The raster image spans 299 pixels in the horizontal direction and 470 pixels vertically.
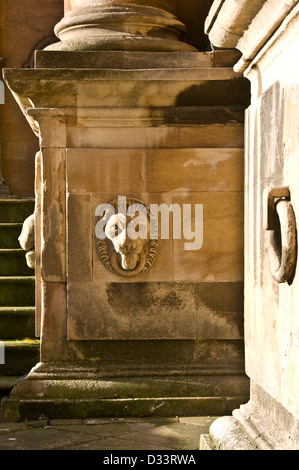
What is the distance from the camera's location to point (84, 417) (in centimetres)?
510

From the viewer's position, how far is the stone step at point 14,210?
859 centimetres

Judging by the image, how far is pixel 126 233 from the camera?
5.14 meters

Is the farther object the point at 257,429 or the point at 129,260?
the point at 129,260

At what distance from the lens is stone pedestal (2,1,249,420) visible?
525 cm

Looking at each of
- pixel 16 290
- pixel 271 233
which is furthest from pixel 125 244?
pixel 16 290

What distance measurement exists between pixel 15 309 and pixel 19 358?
25.2 inches

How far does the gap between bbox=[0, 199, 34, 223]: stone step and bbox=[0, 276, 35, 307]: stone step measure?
1478 millimetres

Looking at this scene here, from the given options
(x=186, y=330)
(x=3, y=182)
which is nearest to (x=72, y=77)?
(x=186, y=330)

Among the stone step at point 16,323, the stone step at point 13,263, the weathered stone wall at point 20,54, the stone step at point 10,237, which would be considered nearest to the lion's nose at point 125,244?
the stone step at point 16,323

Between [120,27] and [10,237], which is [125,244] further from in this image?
[10,237]

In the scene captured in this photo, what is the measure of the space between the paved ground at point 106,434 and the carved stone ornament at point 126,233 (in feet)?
3.38

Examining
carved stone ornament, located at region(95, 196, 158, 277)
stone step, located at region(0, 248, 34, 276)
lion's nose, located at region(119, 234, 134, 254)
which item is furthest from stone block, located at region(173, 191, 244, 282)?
stone step, located at region(0, 248, 34, 276)
